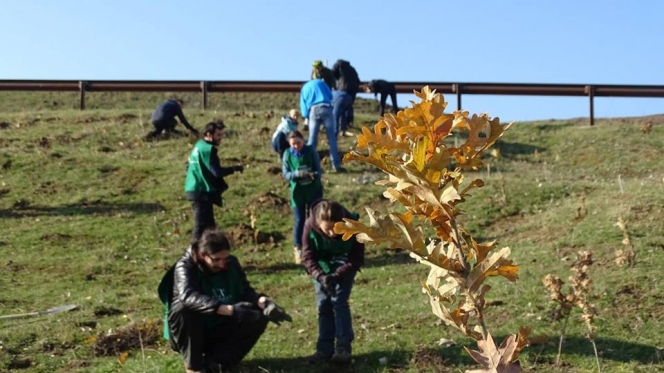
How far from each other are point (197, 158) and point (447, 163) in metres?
7.85

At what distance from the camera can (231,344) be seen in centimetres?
636

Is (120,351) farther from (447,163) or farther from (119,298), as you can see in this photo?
(447,163)

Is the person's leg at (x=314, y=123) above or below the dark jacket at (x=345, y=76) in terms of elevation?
below

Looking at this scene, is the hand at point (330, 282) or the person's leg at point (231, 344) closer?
the person's leg at point (231, 344)

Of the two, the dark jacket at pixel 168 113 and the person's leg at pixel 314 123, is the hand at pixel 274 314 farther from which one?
the dark jacket at pixel 168 113

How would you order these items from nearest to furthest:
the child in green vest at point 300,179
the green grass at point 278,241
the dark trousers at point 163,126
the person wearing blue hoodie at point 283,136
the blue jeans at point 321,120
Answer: the green grass at point 278,241 < the child in green vest at point 300,179 < the person wearing blue hoodie at point 283,136 < the blue jeans at point 321,120 < the dark trousers at point 163,126

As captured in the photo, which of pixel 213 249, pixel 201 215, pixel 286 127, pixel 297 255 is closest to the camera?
pixel 213 249

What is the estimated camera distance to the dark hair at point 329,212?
257 inches

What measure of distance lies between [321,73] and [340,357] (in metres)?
10.0

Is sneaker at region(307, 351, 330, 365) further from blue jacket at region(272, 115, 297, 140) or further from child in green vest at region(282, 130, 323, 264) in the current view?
blue jacket at region(272, 115, 297, 140)

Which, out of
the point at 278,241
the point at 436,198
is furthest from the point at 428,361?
the point at 278,241

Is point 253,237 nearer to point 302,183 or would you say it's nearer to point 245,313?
point 302,183

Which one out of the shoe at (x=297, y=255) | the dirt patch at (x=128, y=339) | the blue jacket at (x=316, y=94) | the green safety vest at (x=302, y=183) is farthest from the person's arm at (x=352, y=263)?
the blue jacket at (x=316, y=94)

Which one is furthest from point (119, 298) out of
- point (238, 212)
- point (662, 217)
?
point (662, 217)
